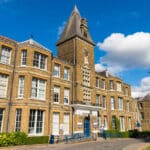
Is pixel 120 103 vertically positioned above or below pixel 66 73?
below

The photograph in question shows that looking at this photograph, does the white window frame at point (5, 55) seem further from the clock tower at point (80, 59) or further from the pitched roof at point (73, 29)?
the pitched roof at point (73, 29)

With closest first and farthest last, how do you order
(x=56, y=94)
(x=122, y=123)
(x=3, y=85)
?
(x=3, y=85) < (x=56, y=94) < (x=122, y=123)

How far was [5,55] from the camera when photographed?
22906 mm

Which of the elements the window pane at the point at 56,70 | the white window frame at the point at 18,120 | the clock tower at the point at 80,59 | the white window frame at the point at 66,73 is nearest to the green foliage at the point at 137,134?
the clock tower at the point at 80,59

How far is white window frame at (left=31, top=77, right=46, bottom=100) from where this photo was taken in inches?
941

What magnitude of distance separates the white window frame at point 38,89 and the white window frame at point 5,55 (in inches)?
153

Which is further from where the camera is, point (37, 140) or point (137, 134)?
point (137, 134)

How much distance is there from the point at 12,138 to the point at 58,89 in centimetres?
1050

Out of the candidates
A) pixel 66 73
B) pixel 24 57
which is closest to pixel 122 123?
pixel 66 73

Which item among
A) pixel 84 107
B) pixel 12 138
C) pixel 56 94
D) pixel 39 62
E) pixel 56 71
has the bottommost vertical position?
pixel 12 138

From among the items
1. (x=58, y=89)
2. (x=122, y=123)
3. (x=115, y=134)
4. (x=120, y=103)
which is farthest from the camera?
(x=120, y=103)

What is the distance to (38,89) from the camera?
961 inches

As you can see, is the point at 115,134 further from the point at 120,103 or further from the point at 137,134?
the point at 120,103

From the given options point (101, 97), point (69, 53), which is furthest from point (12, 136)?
point (101, 97)
